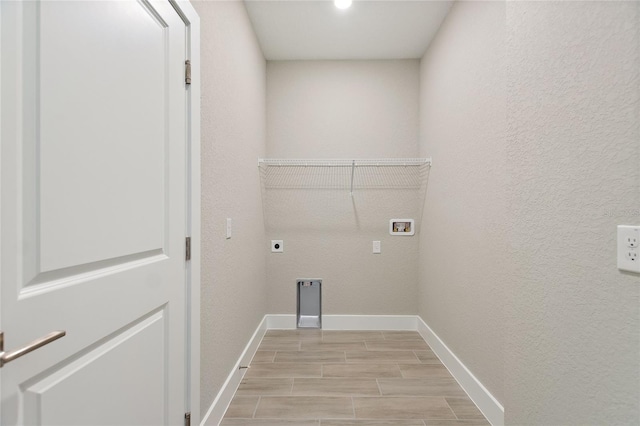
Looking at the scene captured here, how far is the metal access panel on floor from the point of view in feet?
10.5

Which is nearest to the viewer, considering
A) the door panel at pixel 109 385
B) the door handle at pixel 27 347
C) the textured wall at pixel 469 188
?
the door handle at pixel 27 347

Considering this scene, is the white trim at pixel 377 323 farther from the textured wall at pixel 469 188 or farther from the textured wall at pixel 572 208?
the textured wall at pixel 572 208

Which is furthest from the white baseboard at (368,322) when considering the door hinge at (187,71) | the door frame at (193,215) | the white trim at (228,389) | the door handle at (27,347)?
the door handle at (27,347)

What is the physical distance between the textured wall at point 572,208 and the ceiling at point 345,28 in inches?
57.1

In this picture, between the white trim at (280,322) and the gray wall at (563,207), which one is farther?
the white trim at (280,322)

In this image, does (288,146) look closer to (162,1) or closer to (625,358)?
(162,1)

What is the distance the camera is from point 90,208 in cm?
81

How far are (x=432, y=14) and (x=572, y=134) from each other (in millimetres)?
2027

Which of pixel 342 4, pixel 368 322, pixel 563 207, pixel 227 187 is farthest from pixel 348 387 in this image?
pixel 342 4

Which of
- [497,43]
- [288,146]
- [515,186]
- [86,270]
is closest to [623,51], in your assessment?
[515,186]

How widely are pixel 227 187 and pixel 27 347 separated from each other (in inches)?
53.7

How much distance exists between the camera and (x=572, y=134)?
94 centimetres

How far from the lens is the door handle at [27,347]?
585 millimetres

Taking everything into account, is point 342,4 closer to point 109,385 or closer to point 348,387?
point 109,385
